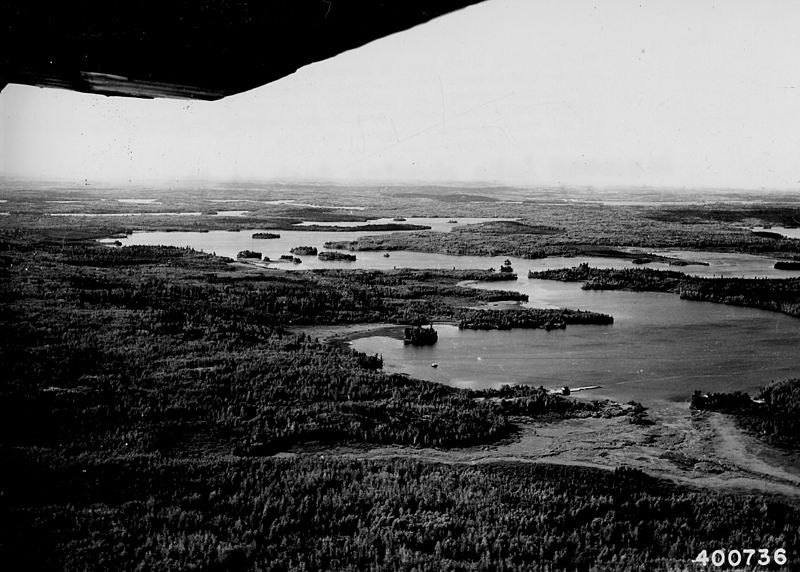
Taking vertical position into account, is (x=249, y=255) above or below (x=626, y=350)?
above

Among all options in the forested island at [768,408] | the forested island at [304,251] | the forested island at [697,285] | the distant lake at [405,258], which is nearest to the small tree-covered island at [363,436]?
the forested island at [768,408]

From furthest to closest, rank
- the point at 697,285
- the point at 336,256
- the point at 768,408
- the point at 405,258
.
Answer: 1. the point at 405,258
2. the point at 336,256
3. the point at 697,285
4. the point at 768,408

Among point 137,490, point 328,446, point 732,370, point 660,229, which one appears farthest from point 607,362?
point 660,229

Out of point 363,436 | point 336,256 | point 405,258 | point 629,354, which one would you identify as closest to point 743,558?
point 363,436

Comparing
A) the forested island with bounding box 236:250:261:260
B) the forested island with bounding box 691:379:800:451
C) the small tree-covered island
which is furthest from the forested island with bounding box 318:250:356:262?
the forested island with bounding box 691:379:800:451

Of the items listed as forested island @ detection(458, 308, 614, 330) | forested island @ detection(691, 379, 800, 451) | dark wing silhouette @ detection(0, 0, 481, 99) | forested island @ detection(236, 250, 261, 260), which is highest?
dark wing silhouette @ detection(0, 0, 481, 99)

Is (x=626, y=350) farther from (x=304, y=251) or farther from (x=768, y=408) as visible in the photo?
(x=304, y=251)

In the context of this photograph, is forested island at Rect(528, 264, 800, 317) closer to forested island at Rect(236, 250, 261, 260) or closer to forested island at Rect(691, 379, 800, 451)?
forested island at Rect(691, 379, 800, 451)
